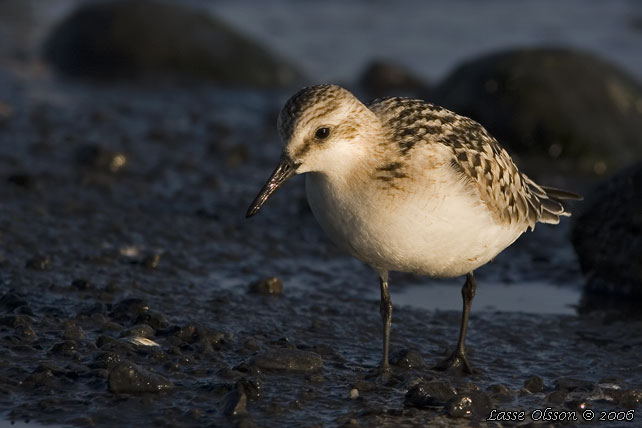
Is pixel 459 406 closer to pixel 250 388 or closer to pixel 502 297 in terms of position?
pixel 250 388

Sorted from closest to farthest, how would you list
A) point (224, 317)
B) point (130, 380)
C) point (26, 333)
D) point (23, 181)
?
1. point (130, 380)
2. point (26, 333)
3. point (224, 317)
4. point (23, 181)

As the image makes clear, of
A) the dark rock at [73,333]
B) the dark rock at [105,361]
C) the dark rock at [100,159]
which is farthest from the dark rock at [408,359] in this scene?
the dark rock at [100,159]

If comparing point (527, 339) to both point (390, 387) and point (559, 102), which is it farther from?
point (559, 102)

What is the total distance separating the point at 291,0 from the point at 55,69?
19.1 ft

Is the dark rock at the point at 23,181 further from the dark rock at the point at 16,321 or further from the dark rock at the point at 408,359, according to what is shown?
the dark rock at the point at 408,359

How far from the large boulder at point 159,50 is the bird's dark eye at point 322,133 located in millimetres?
9626

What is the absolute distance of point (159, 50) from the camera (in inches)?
623

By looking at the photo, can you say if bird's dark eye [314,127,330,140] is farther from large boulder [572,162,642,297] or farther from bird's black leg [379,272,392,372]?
large boulder [572,162,642,297]

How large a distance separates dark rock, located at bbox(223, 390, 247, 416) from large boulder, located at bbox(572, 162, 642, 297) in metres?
3.78

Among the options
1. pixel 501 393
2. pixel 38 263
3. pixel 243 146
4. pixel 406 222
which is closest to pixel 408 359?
pixel 501 393

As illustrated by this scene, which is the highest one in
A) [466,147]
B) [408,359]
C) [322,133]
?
[466,147]

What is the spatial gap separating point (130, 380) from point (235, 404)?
0.66 meters

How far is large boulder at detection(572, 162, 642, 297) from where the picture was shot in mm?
8445

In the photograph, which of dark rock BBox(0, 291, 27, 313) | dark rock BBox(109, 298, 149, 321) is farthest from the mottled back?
dark rock BBox(0, 291, 27, 313)
